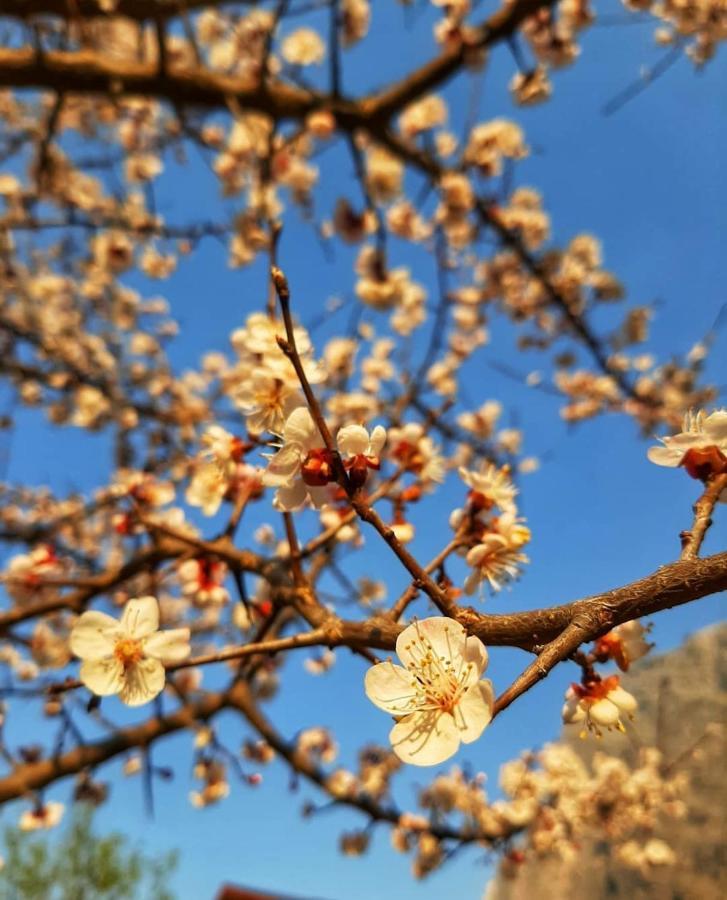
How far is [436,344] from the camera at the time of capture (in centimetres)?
259


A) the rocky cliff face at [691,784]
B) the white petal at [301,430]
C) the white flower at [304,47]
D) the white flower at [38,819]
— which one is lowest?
the rocky cliff face at [691,784]

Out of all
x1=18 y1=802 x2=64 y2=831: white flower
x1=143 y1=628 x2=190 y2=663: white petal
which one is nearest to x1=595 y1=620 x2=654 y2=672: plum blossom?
x1=143 y1=628 x2=190 y2=663: white petal

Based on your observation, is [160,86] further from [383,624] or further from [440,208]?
[383,624]

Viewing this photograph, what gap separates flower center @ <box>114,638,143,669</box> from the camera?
968 mm

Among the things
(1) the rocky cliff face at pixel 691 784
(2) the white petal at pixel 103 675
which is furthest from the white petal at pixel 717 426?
(1) the rocky cliff face at pixel 691 784

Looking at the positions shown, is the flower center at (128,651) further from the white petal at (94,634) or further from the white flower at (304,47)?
the white flower at (304,47)

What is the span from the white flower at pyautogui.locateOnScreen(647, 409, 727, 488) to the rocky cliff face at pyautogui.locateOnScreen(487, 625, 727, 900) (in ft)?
6.63

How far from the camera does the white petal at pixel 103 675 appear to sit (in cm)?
94

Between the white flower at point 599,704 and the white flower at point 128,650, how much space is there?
56 centimetres

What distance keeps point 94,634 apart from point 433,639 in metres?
0.60

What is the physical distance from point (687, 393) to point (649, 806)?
Result: 3586 mm

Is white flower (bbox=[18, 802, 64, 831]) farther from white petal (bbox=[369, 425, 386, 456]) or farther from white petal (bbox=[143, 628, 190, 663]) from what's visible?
white petal (bbox=[369, 425, 386, 456])

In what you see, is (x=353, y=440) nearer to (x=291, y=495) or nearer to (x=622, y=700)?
(x=291, y=495)

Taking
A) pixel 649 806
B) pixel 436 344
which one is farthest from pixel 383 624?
pixel 649 806
